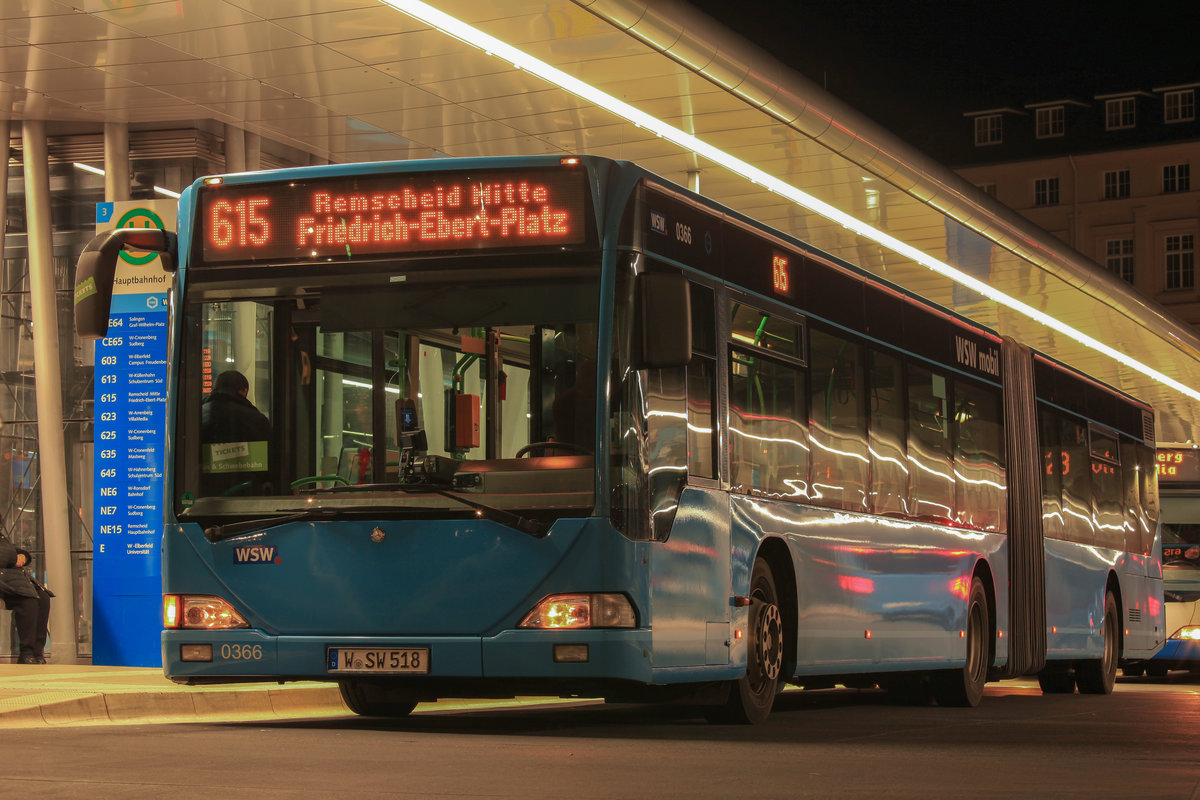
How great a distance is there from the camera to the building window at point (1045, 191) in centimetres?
8088

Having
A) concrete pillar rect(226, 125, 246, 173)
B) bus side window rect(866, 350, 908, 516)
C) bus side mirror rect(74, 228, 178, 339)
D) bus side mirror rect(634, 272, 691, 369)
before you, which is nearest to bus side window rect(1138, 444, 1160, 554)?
bus side window rect(866, 350, 908, 516)

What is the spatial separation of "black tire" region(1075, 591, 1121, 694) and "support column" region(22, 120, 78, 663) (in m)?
10.5

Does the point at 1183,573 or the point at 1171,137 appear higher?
the point at 1171,137

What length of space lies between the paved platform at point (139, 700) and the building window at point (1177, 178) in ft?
226

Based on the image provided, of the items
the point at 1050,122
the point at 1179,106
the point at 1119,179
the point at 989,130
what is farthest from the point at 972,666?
the point at 989,130

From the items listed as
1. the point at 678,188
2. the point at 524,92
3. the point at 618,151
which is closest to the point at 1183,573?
the point at 618,151

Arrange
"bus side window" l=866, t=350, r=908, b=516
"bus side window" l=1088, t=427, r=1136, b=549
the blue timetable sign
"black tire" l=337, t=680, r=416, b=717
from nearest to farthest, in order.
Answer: "black tire" l=337, t=680, r=416, b=717, "bus side window" l=866, t=350, r=908, b=516, the blue timetable sign, "bus side window" l=1088, t=427, r=1136, b=549

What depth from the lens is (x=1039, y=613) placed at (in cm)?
1698

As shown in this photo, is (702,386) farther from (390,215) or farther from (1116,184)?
(1116,184)

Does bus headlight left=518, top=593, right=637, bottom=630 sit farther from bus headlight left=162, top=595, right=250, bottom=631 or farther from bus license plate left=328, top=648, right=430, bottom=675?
bus headlight left=162, top=595, right=250, bottom=631

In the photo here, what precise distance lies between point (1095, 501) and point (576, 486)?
37.8 feet

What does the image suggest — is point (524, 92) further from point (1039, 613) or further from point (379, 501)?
point (379, 501)

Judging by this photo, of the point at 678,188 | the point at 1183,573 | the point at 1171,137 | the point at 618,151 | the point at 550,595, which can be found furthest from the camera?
the point at 1171,137

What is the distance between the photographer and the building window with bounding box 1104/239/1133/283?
7812 cm
